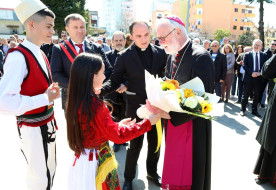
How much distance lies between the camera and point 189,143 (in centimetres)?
232

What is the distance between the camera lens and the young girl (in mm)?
1886

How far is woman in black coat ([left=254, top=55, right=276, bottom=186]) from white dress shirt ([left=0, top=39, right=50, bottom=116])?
9.66 feet

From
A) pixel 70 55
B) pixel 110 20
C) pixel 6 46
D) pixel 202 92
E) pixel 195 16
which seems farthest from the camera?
pixel 110 20

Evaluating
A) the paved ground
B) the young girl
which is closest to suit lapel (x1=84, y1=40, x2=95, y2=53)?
the paved ground

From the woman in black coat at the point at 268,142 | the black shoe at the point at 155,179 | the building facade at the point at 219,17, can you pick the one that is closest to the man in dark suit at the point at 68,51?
the black shoe at the point at 155,179

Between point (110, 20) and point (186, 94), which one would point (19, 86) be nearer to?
point (186, 94)

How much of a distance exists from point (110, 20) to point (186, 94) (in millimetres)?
164417

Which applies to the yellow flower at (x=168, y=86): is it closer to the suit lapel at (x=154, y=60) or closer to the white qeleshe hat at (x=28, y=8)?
the suit lapel at (x=154, y=60)

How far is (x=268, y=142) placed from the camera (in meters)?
3.25

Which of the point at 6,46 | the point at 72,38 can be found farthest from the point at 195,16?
the point at 72,38

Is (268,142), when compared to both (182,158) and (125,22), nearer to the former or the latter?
(182,158)

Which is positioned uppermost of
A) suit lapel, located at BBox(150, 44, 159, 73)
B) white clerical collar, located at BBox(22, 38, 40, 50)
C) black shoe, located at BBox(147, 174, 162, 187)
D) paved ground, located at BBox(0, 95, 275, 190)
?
white clerical collar, located at BBox(22, 38, 40, 50)

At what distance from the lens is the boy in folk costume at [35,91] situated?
2104mm

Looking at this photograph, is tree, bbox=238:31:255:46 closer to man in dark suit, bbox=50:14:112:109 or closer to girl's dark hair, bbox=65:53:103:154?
man in dark suit, bbox=50:14:112:109
